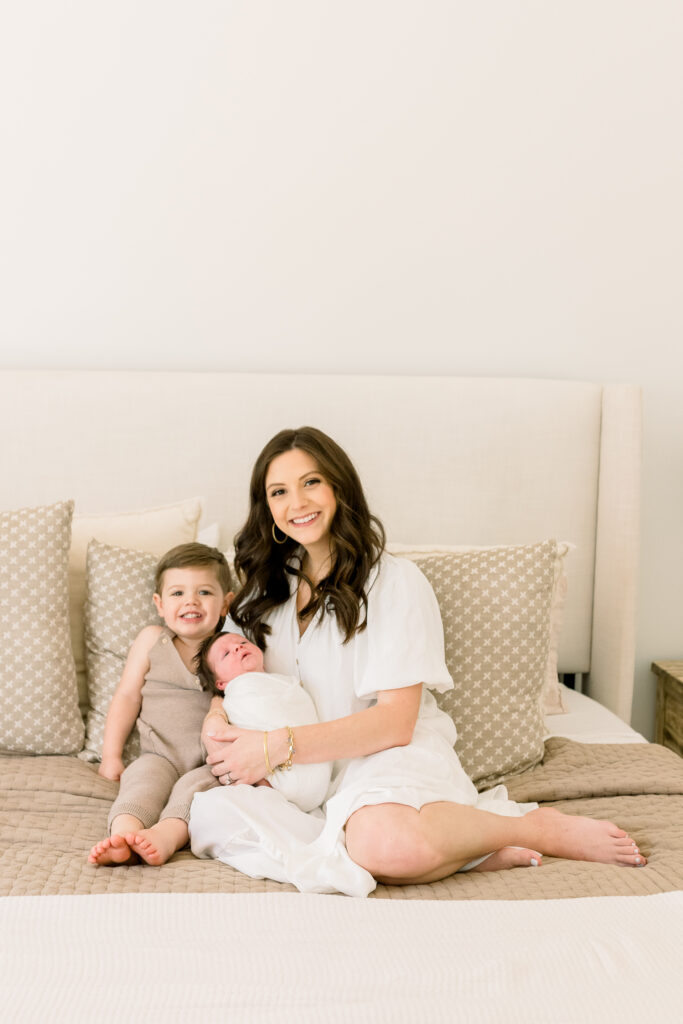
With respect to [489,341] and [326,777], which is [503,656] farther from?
[489,341]

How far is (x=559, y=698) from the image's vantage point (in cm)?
208

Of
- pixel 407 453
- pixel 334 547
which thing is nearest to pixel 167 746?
pixel 334 547

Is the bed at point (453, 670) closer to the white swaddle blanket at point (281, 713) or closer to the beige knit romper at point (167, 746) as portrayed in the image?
the beige knit romper at point (167, 746)

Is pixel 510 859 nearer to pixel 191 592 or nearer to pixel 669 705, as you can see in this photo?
pixel 191 592

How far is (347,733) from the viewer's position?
1.55 metres

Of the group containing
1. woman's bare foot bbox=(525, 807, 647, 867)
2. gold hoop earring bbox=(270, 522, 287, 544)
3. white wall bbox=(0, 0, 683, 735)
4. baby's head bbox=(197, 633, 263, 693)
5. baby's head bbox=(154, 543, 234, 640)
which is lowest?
woman's bare foot bbox=(525, 807, 647, 867)

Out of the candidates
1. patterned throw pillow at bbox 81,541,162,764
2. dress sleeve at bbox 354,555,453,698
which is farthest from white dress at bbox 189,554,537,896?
patterned throw pillow at bbox 81,541,162,764

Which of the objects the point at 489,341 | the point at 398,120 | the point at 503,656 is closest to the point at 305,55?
the point at 398,120

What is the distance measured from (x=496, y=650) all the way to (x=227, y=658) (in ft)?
1.70

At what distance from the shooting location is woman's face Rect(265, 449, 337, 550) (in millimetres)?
1689

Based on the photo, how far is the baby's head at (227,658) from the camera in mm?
1686

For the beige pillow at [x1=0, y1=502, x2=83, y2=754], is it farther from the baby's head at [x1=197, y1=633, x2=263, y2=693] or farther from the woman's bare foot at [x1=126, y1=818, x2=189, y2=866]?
the woman's bare foot at [x1=126, y1=818, x2=189, y2=866]

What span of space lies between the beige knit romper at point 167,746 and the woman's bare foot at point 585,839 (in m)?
0.56

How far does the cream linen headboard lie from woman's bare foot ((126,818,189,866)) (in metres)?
0.87
